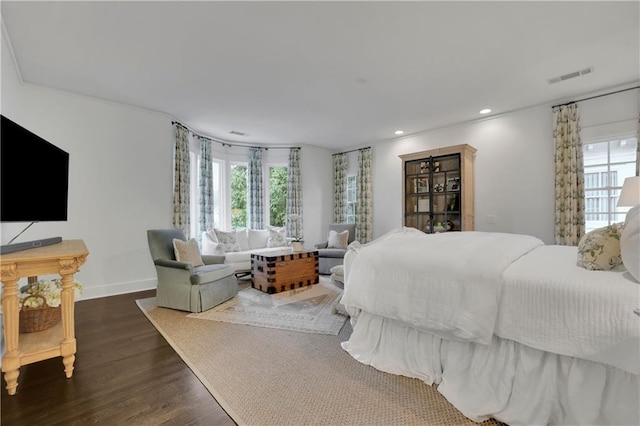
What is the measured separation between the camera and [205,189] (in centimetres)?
560

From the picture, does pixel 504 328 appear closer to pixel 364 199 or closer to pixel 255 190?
pixel 364 199

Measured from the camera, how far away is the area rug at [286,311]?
291cm

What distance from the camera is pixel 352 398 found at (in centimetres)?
175

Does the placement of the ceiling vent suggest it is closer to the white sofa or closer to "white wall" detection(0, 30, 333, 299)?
the white sofa

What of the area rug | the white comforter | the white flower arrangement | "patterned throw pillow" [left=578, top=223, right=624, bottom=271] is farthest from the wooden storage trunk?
"patterned throw pillow" [left=578, top=223, right=624, bottom=271]

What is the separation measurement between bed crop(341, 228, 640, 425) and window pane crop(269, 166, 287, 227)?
4.64 metres

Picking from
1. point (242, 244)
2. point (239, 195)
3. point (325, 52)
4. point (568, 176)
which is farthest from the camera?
point (239, 195)

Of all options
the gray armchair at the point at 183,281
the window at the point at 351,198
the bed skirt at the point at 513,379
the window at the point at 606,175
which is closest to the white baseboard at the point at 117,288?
the gray armchair at the point at 183,281

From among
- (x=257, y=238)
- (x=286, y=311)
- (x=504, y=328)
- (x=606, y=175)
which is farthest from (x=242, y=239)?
(x=606, y=175)

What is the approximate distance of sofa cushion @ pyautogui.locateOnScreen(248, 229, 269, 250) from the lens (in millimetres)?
5705

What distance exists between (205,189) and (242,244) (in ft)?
4.30

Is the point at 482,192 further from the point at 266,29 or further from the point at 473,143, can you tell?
the point at 266,29

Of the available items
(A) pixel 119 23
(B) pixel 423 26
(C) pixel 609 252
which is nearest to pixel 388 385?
(C) pixel 609 252

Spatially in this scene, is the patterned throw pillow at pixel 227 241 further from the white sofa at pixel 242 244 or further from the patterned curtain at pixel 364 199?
the patterned curtain at pixel 364 199
